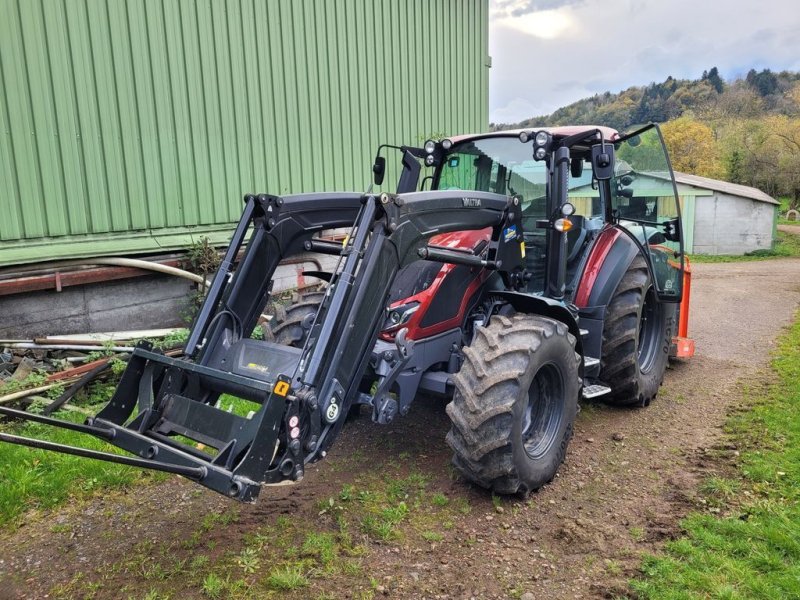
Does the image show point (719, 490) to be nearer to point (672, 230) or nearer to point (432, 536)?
point (432, 536)

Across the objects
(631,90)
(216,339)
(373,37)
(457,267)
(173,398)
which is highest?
(631,90)

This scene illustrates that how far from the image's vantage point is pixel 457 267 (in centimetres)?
439

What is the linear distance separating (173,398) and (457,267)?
6.72ft

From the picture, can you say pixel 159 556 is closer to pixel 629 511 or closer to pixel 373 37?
pixel 629 511

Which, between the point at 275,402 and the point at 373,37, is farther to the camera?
the point at 373,37

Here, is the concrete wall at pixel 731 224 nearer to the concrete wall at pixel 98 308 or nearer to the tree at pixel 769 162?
the tree at pixel 769 162

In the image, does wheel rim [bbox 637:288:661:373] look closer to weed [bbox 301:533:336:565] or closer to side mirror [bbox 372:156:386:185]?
side mirror [bbox 372:156:386:185]

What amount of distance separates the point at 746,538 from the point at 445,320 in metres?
2.20

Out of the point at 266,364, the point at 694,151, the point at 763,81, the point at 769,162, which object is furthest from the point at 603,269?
the point at 763,81

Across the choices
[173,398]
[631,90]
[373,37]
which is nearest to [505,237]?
[173,398]

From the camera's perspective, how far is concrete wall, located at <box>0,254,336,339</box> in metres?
6.15

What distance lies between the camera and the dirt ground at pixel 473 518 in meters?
3.24

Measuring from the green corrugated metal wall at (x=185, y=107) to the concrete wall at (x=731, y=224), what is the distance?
658 inches

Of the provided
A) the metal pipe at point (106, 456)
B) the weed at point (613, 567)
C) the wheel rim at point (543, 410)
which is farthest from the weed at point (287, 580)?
the wheel rim at point (543, 410)
